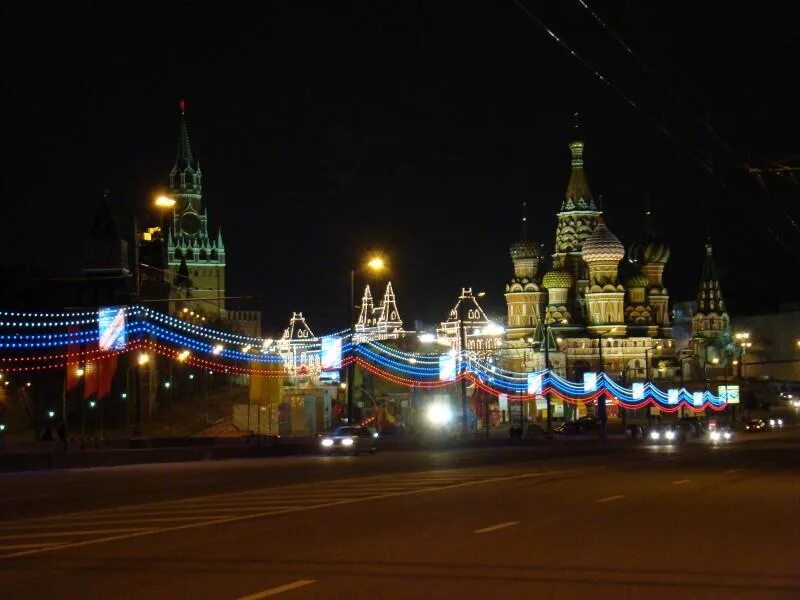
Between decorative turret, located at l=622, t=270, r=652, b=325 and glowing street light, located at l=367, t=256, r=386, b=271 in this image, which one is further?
decorative turret, located at l=622, t=270, r=652, b=325

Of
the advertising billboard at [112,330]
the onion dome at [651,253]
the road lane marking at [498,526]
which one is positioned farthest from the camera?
the onion dome at [651,253]

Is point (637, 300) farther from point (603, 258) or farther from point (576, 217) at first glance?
point (576, 217)

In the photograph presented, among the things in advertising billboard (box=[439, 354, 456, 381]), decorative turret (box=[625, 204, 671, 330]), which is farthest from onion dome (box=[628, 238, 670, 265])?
advertising billboard (box=[439, 354, 456, 381])

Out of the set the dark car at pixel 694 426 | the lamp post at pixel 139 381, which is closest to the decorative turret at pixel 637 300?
the dark car at pixel 694 426

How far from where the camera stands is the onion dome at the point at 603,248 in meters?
146

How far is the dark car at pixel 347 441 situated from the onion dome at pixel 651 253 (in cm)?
10999

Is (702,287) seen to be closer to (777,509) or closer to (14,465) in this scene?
(14,465)

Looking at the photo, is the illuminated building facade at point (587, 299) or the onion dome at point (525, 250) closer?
the illuminated building facade at point (587, 299)

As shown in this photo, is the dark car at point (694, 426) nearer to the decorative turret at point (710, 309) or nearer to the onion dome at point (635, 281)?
the onion dome at point (635, 281)

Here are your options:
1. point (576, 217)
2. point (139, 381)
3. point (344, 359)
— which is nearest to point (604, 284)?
point (576, 217)

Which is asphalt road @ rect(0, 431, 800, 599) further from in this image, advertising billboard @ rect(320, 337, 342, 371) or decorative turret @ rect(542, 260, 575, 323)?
decorative turret @ rect(542, 260, 575, 323)

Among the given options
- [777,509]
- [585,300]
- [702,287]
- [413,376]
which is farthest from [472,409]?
[777,509]

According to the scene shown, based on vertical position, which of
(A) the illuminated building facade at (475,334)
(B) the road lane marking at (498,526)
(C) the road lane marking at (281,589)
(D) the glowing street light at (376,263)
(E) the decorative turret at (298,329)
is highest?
(E) the decorative turret at (298,329)

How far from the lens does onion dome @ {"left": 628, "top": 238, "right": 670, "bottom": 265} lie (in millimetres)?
159500
